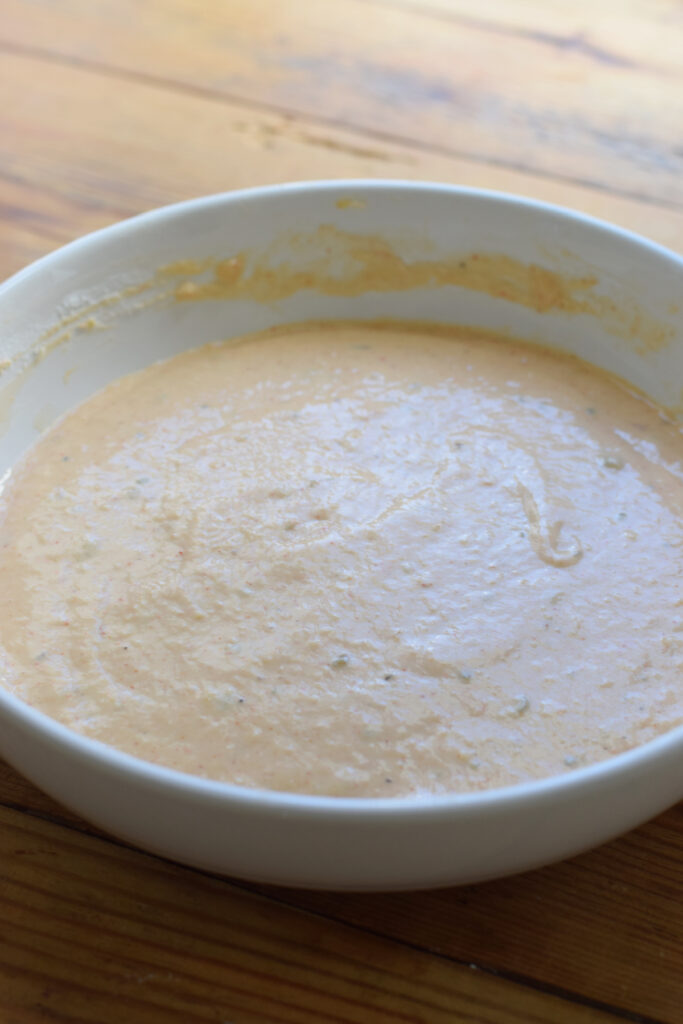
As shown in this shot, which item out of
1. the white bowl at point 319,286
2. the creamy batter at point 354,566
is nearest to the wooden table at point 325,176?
the creamy batter at point 354,566

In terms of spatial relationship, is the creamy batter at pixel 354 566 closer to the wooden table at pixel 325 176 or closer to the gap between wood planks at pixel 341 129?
the wooden table at pixel 325 176

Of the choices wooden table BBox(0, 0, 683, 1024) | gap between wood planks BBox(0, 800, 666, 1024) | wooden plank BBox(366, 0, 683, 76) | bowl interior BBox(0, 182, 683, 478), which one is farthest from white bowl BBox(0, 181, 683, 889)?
wooden plank BBox(366, 0, 683, 76)

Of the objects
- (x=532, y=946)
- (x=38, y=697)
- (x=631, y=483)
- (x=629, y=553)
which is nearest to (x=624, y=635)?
(x=629, y=553)

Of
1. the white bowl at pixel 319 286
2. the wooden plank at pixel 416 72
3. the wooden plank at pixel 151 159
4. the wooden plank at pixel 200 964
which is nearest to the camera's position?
the wooden plank at pixel 200 964

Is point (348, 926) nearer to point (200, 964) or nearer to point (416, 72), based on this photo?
point (200, 964)

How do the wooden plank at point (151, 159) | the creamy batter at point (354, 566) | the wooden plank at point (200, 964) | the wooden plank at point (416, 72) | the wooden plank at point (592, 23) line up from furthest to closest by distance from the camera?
the wooden plank at point (592, 23) < the wooden plank at point (416, 72) < the wooden plank at point (151, 159) < the creamy batter at point (354, 566) < the wooden plank at point (200, 964)

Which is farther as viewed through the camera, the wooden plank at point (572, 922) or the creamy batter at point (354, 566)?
the creamy batter at point (354, 566)

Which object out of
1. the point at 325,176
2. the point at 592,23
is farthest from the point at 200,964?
the point at 592,23
